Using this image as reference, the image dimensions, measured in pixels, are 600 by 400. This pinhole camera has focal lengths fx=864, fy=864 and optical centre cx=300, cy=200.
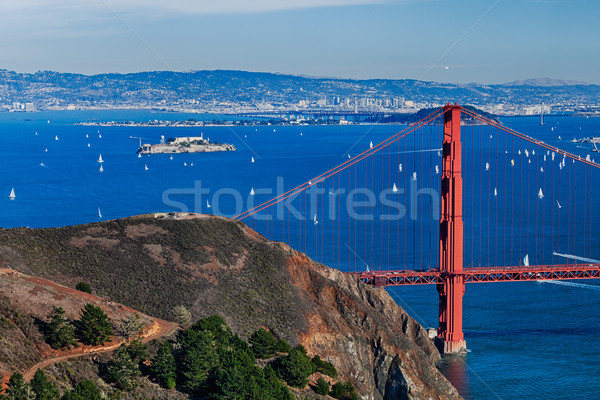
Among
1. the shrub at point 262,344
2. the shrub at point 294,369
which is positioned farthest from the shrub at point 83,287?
the shrub at point 294,369

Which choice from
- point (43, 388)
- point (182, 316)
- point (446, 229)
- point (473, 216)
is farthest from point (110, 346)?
point (473, 216)

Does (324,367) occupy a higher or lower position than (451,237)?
lower

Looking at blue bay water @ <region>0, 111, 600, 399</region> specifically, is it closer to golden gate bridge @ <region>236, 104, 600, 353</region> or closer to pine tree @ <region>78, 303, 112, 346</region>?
golden gate bridge @ <region>236, 104, 600, 353</region>

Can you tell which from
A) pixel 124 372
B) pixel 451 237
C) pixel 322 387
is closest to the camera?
pixel 124 372

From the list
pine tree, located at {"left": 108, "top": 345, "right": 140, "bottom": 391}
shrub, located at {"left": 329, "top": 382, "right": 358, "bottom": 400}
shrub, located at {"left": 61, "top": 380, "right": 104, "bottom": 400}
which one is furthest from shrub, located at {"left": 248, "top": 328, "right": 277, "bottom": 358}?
shrub, located at {"left": 61, "top": 380, "right": 104, "bottom": 400}

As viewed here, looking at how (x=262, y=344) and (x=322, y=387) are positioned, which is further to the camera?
(x=262, y=344)

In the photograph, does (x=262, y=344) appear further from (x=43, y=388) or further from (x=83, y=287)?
(x=43, y=388)

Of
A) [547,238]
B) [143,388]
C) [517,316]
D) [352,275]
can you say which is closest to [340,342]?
[352,275]
